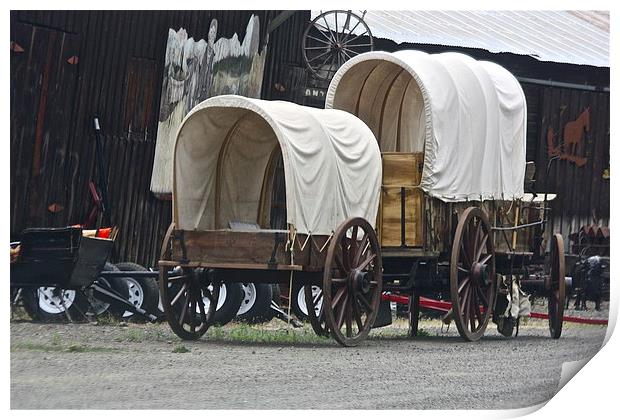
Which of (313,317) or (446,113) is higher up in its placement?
(446,113)

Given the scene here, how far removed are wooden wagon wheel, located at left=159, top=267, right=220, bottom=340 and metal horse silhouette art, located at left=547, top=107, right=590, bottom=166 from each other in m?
9.76

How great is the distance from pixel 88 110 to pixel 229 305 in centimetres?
294

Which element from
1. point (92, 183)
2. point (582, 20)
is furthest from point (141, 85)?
point (582, 20)

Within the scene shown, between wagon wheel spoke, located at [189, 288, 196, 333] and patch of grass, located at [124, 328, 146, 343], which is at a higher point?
wagon wheel spoke, located at [189, 288, 196, 333]

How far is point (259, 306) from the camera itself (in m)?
16.8

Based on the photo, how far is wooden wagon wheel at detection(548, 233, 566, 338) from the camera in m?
15.4

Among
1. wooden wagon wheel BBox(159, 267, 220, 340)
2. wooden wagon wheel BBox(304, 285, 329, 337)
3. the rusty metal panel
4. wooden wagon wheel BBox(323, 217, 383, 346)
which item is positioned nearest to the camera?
wooden wagon wheel BBox(323, 217, 383, 346)

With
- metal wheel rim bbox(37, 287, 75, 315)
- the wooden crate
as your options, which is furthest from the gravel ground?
the wooden crate

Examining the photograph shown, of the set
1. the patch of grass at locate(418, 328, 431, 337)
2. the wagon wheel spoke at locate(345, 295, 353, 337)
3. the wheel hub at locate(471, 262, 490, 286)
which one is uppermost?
the wheel hub at locate(471, 262, 490, 286)

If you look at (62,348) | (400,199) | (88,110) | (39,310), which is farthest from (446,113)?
(39,310)

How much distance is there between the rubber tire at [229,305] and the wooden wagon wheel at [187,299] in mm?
1584

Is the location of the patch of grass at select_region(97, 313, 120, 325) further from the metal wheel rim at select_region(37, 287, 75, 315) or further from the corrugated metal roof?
the corrugated metal roof

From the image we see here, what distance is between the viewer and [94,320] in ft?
50.7

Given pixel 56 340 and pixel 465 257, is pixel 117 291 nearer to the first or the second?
pixel 56 340
